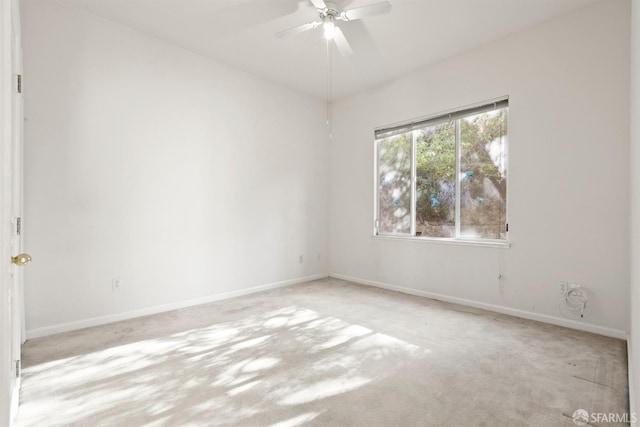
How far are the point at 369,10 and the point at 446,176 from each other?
7.49 ft

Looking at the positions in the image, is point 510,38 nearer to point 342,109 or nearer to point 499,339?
point 342,109

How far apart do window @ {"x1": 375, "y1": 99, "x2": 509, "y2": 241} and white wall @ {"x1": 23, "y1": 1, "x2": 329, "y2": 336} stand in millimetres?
1476

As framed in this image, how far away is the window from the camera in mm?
3668

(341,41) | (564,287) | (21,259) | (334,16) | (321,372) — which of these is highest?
(334,16)

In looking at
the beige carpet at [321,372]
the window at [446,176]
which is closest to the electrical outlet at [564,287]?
the beige carpet at [321,372]

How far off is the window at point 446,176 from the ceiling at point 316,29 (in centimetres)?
81

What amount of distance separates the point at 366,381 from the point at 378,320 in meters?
1.21

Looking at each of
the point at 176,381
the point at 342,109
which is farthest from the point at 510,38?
the point at 176,381

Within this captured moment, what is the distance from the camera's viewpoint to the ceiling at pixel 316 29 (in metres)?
2.99

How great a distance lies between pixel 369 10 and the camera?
2578mm

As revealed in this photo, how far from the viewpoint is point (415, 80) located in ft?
14.1

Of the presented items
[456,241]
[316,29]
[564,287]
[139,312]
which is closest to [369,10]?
[316,29]

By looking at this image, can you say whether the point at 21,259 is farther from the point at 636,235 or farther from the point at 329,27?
the point at 636,235

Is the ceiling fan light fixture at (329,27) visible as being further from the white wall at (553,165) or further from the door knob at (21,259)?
the door knob at (21,259)
